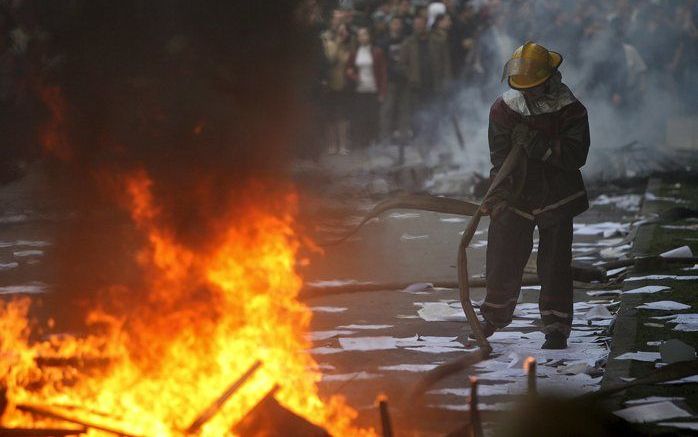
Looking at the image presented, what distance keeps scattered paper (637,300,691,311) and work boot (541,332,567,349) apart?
0.85 m

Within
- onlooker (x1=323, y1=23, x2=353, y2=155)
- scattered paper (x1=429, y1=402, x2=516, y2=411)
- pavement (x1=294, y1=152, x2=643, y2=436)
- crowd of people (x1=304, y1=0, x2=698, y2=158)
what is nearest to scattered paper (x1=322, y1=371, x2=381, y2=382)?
pavement (x1=294, y1=152, x2=643, y2=436)

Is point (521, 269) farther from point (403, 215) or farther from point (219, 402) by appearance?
point (403, 215)

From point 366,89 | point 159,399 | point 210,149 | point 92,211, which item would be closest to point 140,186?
point 210,149

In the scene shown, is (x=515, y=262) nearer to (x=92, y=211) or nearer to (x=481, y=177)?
(x=92, y=211)

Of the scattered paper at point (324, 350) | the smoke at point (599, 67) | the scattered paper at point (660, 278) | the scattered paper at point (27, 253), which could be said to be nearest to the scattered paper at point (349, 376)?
the scattered paper at point (324, 350)

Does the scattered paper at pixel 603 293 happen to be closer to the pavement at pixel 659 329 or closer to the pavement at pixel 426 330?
the pavement at pixel 426 330

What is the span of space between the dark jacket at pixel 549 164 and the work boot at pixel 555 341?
0.66m

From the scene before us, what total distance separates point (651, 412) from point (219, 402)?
74.0 inches

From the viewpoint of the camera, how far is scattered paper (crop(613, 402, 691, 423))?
5809mm

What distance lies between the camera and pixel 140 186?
9578 mm

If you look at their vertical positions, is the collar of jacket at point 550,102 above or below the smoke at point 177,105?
below

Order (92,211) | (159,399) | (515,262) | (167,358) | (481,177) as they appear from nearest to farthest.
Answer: (159,399), (167,358), (515,262), (92,211), (481,177)

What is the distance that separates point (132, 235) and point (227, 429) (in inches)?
293

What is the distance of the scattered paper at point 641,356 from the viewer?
6.97 metres
